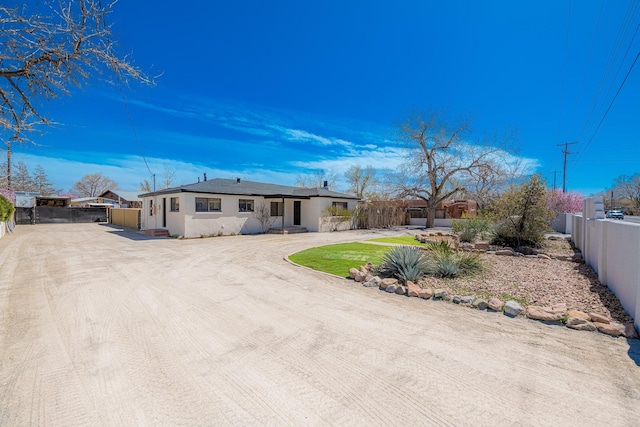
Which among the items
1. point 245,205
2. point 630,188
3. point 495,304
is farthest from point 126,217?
point 630,188

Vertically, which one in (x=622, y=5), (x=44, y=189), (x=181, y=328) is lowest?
(x=181, y=328)

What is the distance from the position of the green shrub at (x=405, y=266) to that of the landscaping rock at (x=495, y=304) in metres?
1.64

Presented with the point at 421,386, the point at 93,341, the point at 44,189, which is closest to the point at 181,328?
the point at 93,341

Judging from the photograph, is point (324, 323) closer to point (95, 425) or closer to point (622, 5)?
point (95, 425)

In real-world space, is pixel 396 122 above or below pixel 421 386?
above

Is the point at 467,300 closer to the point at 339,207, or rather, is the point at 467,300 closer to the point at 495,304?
the point at 495,304

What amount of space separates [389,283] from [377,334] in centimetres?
244

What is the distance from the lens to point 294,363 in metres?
3.12

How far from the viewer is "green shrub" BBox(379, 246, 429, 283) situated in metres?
6.57

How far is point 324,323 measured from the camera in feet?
14.2

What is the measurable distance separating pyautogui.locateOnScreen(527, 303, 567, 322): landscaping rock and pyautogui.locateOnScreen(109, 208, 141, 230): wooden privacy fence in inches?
1039

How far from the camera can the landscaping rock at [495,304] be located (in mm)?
4890

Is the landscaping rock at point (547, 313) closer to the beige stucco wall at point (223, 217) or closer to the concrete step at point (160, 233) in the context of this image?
the beige stucco wall at point (223, 217)

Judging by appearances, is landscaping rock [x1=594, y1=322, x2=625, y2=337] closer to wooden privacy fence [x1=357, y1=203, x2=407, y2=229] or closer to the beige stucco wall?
the beige stucco wall
